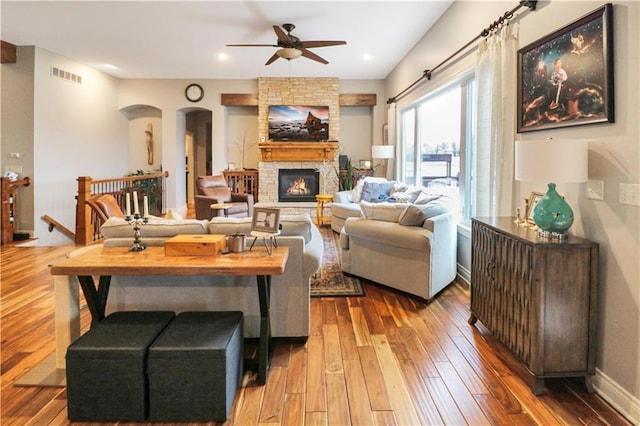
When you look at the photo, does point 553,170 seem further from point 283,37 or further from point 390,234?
point 283,37

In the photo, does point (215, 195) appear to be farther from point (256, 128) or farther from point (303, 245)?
point (303, 245)

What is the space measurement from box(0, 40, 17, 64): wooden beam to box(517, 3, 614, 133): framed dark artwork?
7.49 meters

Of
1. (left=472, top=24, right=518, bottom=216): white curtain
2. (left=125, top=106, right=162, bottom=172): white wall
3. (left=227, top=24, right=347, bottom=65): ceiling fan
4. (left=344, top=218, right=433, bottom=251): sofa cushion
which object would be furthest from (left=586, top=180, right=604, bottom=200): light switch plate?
(left=125, top=106, right=162, bottom=172): white wall

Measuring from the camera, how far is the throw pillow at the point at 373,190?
6.79 meters

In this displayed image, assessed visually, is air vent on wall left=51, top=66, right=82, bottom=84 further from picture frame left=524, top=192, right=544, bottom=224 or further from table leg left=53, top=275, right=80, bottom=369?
picture frame left=524, top=192, right=544, bottom=224

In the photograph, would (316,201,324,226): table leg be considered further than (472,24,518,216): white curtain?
Yes

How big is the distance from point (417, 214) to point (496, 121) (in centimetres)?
104

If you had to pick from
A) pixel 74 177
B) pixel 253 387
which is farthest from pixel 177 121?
pixel 253 387

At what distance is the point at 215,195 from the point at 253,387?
535 cm

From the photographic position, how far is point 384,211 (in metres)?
3.98

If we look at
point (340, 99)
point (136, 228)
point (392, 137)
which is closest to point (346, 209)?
point (392, 137)

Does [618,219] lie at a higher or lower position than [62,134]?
lower

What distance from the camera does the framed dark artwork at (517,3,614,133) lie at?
217cm

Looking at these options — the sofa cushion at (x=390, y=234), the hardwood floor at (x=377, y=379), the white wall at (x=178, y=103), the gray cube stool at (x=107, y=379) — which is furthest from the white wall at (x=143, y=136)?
the gray cube stool at (x=107, y=379)
